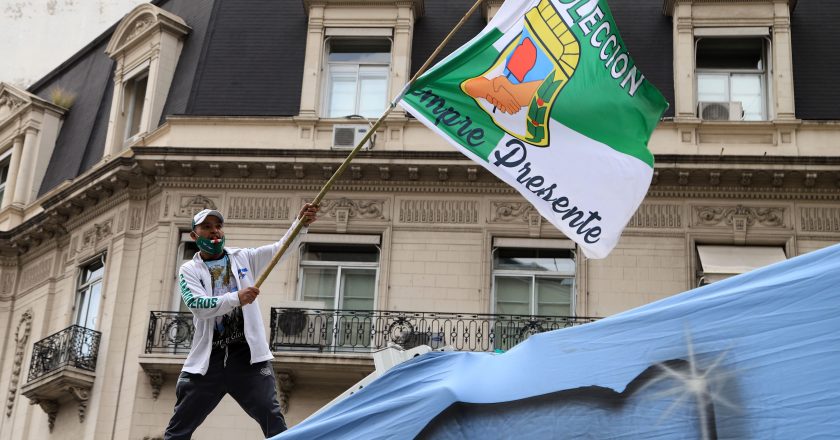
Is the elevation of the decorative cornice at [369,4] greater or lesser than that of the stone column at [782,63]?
greater

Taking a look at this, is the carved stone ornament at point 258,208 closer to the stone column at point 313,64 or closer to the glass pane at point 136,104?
the stone column at point 313,64

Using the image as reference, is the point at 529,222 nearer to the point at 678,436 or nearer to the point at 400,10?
the point at 400,10

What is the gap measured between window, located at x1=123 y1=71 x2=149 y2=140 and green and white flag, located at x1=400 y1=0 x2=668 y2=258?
15.6 m

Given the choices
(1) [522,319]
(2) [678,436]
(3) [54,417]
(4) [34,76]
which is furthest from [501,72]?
(4) [34,76]

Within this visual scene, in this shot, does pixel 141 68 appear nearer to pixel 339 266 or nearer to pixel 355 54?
pixel 355 54

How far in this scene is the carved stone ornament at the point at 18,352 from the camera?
24.8m

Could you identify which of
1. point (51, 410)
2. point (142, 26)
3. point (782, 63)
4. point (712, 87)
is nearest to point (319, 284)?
point (51, 410)

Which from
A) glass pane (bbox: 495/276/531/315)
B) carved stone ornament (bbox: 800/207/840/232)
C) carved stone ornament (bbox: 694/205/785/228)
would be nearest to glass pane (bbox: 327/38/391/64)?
glass pane (bbox: 495/276/531/315)

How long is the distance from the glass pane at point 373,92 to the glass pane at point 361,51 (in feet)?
0.75

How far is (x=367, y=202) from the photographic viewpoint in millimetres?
22703

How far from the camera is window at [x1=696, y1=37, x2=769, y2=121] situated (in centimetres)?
2261

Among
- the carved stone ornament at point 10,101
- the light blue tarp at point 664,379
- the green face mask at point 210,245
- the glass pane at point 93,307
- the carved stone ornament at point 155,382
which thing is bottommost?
the light blue tarp at point 664,379

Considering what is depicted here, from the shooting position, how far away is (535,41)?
10.5m

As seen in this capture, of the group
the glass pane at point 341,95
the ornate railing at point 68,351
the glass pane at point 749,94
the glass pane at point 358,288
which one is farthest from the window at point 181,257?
the glass pane at point 749,94
